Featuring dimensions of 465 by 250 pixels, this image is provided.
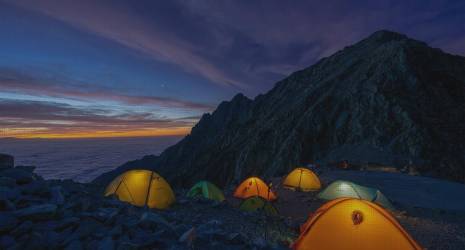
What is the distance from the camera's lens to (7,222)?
4352 mm

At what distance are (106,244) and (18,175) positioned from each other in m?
3.67

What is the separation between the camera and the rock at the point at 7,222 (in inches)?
169

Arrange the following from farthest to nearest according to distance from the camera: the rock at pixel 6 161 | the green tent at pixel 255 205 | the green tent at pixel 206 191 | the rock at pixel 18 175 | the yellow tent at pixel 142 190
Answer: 1. the green tent at pixel 206 191
2. the green tent at pixel 255 205
3. the yellow tent at pixel 142 190
4. the rock at pixel 6 161
5. the rock at pixel 18 175

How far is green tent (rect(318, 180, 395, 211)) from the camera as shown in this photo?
1398cm

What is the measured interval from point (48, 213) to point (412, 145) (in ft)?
118

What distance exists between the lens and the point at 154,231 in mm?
5473

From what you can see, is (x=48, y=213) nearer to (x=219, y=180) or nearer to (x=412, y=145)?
(x=412, y=145)

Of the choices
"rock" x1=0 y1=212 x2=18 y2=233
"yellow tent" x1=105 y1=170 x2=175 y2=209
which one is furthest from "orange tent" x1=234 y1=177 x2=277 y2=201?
"rock" x1=0 y1=212 x2=18 y2=233

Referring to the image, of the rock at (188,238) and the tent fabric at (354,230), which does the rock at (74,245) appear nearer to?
the rock at (188,238)

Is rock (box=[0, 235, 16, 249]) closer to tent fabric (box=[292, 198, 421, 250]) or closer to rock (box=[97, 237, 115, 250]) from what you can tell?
rock (box=[97, 237, 115, 250])

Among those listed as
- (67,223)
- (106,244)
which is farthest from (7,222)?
(106,244)

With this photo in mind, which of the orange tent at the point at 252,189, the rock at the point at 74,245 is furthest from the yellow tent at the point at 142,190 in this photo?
the rock at the point at 74,245

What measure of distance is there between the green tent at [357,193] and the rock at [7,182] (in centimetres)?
1415

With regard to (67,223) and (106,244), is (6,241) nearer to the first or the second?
(67,223)
